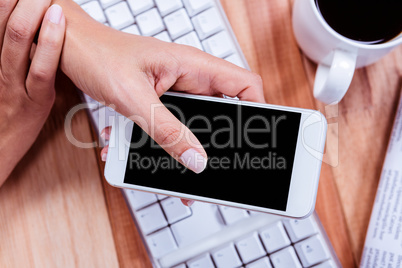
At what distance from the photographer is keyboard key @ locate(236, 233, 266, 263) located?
436mm

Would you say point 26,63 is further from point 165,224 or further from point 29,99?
point 165,224

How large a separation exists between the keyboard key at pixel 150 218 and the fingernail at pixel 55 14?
0.24 m

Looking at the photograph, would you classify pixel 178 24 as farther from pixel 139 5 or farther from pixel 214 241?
pixel 214 241

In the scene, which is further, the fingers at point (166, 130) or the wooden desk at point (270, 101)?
the wooden desk at point (270, 101)

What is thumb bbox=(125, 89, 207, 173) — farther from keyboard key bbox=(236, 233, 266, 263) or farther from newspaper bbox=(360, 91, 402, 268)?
newspaper bbox=(360, 91, 402, 268)

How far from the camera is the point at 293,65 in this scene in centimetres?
49

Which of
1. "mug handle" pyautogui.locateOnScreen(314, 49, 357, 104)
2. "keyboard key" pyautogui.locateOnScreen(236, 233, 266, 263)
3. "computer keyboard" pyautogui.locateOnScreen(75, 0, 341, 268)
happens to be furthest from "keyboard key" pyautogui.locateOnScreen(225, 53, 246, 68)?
"keyboard key" pyautogui.locateOnScreen(236, 233, 266, 263)

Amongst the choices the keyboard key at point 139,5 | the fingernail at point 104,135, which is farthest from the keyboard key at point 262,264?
the keyboard key at point 139,5

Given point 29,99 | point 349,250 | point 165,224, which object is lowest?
point 349,250

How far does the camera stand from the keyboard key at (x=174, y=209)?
446 millimetres

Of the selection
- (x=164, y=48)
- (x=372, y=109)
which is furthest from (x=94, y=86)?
(x=372, y=109)

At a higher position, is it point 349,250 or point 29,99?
point 29,99

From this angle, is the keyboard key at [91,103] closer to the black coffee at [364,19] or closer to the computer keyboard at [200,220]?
the computer keyboard at [200,220]

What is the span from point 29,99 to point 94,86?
0.11 metres
